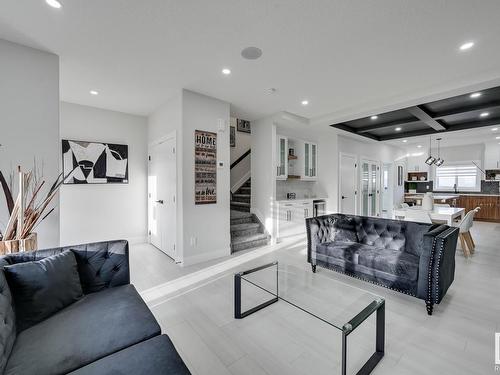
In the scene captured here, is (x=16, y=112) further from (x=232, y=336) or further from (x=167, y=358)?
(x=232, y=336)

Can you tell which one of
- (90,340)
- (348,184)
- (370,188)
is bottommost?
(90,340)

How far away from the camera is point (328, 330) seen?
2.02 m

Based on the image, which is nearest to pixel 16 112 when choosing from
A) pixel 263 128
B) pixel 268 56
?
pixel 268 56

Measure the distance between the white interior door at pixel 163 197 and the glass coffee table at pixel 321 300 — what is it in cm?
172

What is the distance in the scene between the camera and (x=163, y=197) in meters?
4.08

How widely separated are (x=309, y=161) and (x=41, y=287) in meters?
5.44

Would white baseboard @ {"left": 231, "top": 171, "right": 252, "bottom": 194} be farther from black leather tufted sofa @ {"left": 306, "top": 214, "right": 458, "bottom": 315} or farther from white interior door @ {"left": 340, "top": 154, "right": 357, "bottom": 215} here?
black leather tufted sofa @ {"left": 306, "top": 214, "right": 458, "bottom": 315}

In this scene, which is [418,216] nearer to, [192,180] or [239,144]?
[192,180]

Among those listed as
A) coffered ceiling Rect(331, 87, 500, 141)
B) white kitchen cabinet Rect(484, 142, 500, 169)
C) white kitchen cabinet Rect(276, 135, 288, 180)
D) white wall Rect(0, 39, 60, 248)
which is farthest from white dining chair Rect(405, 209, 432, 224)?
white kitchen cabinet Rect(484, 142, 500, 169)

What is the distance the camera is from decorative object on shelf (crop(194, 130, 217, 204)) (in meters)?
3.63

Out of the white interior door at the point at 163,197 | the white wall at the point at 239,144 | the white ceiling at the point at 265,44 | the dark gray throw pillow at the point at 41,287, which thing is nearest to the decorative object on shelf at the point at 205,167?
the white interior door at the point at 163,197

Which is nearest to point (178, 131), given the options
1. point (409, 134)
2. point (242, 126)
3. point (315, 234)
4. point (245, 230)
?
point (245, 230)

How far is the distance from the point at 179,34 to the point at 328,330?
3.01 meters

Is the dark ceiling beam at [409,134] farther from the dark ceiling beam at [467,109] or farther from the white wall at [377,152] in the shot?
the dark ceiling beam at [467,109]
